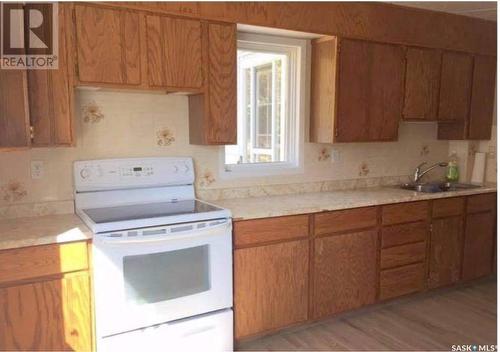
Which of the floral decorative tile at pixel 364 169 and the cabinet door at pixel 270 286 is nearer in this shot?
the cabinet door at pixel 270 286

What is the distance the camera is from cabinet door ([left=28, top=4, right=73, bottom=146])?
2074 mm

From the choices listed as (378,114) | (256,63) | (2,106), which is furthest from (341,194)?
(2,106)

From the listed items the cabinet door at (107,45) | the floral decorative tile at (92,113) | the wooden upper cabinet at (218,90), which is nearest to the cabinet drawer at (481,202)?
the wooden upper cabinet at (218,90)

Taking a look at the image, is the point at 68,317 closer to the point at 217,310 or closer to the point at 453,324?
the point at 217,310

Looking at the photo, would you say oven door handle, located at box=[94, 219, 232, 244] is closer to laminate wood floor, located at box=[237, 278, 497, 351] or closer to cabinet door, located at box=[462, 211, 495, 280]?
laminate wood floor, located at box=[237, 278, 497, 351]

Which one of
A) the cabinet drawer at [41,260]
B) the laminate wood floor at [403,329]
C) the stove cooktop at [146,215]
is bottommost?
the laminate wood floor at [403,329]

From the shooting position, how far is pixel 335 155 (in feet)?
11.0

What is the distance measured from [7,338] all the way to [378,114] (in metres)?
2.63

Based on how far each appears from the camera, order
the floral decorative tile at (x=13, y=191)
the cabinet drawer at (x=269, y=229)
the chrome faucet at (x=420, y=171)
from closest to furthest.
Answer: the floral decorative tile at (x=13, y=191) → the cabinet drawer at (x=269, y=229) → the chrome faucet at (x=420, y=171)

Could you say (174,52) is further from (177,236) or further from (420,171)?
(420,171)

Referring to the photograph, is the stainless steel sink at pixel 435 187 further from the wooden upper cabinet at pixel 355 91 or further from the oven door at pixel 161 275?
the oven door at pixel 161 275

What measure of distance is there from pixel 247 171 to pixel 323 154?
0.66 meters

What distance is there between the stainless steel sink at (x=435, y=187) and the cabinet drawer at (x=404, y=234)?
35cm

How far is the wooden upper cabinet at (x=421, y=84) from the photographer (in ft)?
10.5
